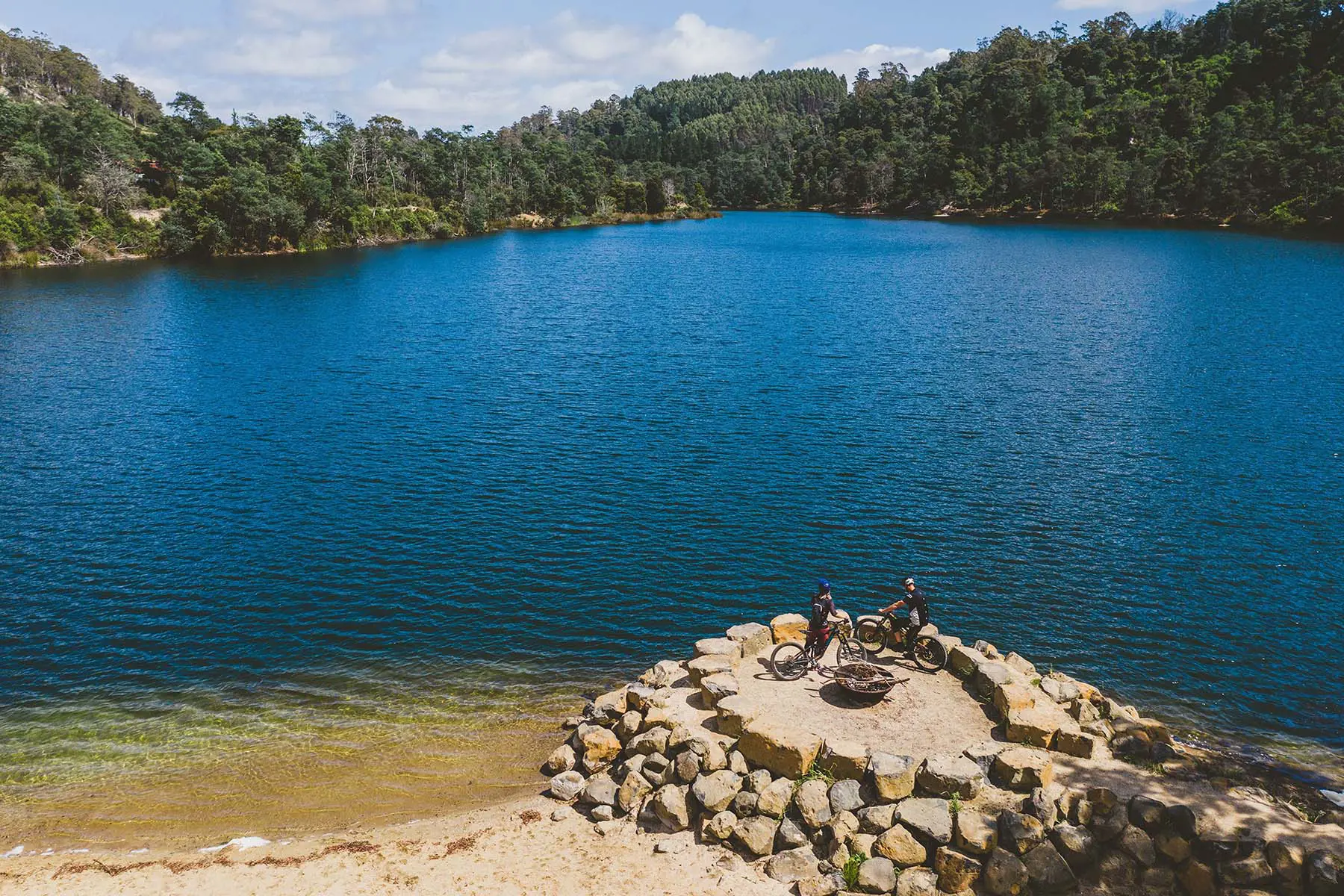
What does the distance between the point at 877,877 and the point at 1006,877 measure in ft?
9.88

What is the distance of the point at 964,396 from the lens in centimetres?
6316

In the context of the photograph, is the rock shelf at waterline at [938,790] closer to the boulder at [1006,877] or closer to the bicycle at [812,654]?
the boulder at [1006,877]

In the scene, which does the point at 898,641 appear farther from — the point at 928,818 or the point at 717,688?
the point at 928,818

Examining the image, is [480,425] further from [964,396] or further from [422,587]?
[964,396]

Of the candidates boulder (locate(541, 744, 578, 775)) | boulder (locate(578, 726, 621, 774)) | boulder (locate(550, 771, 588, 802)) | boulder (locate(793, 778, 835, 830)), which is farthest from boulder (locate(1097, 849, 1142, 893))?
boulder (locate(541, 744, 578, 775))

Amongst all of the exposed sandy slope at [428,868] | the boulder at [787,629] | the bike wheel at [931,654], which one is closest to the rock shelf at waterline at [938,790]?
the bike wheel at [931,654]

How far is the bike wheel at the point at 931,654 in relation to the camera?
27422mm

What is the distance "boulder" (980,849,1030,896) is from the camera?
19844 millimetres

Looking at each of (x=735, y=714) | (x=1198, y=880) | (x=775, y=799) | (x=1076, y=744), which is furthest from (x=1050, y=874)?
(x=735, y=714)

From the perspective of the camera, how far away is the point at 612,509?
1764 inches

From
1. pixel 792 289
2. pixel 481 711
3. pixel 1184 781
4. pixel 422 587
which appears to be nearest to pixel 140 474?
pixel 422 587

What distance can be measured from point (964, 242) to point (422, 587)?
512ft

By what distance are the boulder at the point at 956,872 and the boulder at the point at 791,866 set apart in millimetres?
3002

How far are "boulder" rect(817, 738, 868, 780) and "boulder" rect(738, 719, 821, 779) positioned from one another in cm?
28
